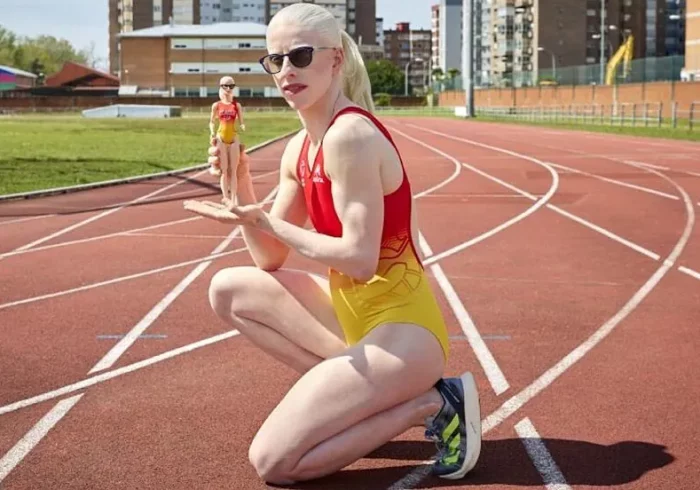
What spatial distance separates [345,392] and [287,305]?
2.08ft

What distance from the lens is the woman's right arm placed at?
5.24m

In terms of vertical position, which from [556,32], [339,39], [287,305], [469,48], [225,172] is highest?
[556,32]

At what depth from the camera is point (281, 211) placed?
527cm

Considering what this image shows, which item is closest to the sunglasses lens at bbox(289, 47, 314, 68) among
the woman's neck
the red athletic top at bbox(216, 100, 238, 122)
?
the woman's neck

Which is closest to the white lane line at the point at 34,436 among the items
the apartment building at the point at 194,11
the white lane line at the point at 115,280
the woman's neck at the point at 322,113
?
the woman's neck at the point at 322,113

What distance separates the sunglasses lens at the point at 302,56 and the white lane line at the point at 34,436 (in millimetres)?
2092

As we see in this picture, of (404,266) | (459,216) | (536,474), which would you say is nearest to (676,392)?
(536,474)

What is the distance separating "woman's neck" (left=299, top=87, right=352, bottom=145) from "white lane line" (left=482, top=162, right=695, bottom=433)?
5.65 feet

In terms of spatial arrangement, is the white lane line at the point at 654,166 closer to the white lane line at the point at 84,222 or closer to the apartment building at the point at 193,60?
the white lane line at the point at 84,222

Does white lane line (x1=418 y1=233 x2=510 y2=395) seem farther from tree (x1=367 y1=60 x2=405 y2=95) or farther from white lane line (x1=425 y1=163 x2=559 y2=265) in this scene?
tree (x1=367 y1=60 x2=405 y2=95)

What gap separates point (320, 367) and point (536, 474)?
1.02 meters

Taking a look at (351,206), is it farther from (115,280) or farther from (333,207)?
(115,280)

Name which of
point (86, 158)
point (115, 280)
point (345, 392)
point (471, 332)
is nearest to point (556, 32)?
point (86, 158)

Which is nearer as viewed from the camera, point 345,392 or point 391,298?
point 345,392
